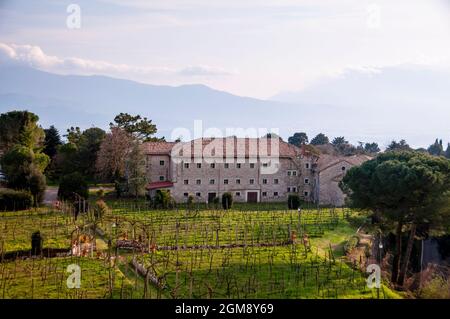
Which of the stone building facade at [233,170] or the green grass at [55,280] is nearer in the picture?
the green grass at [55,280]

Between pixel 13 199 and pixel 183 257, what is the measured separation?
14.9m

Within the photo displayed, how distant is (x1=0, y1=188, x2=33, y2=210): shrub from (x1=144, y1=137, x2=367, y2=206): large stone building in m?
9.62

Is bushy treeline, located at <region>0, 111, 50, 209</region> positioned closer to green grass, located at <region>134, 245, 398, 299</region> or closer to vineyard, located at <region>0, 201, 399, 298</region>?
vineyard, located at <region>0, 201, 399, 298</region>

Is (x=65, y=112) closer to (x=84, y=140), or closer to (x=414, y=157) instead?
(x=84, y=140)

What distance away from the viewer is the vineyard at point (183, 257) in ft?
56.8

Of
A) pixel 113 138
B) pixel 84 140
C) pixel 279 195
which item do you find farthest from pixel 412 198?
pixel 84 140

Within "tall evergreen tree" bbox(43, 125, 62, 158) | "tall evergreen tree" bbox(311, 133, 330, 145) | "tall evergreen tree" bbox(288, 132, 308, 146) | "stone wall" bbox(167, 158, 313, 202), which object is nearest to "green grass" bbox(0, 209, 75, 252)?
"stone wall" bbox(167, 158, 313, 202)

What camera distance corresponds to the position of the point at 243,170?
41.8 meters

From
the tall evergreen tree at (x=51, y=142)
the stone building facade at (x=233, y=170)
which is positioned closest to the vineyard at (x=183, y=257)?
the stone building facade at (x=233, y=170)

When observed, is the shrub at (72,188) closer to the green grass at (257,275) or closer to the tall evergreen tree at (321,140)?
the green grass at (257,275)

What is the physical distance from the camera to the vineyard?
17.3 meters

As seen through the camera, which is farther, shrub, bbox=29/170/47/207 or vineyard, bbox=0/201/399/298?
shrub, bbox=29/170/47/207

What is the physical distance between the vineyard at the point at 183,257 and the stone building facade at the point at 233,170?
23.7ft

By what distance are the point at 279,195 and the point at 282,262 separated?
20804 mm
